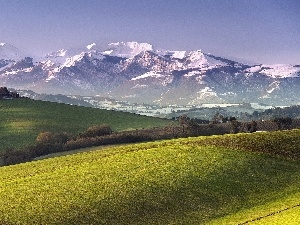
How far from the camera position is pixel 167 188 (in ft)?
234

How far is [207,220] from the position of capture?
61844 millimetres

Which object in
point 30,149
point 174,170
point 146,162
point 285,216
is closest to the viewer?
point 285,216

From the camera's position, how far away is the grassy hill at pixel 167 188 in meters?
62.7

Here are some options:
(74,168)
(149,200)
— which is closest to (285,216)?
(149,200)

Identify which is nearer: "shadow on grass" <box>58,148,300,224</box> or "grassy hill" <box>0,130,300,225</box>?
"grassy hill" <box>0,130,300,225</box>

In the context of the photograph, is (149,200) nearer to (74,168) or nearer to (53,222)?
(53,222)

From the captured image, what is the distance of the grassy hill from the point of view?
62.7 metres

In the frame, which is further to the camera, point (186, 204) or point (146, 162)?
point (146, 162)

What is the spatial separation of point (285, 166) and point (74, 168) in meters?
39.8

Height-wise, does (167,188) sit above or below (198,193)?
above

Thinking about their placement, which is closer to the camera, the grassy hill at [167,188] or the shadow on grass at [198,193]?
the grassy hill at [167,188]

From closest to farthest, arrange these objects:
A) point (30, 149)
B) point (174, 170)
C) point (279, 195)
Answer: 1. point (279, 195)
2. point (174, 170)
3. point (30, 149)

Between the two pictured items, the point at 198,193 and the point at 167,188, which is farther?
the point at 167,188

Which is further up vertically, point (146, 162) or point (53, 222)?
point (146, 162)
